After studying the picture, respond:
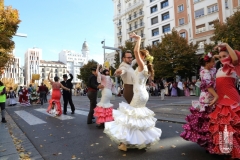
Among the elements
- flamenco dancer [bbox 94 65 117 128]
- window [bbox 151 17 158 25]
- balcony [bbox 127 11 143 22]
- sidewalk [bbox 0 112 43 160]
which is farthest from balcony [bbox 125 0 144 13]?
sidewalk [bbox 0 112 43 160]

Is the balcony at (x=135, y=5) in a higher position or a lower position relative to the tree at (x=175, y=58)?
higher

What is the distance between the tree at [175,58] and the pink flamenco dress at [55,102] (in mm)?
21089

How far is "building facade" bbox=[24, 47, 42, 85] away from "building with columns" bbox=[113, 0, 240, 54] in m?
109

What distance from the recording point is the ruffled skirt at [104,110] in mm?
6406

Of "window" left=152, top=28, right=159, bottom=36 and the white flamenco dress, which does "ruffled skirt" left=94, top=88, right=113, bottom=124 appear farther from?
"window" left=152, top=28, right=159, bottom=36

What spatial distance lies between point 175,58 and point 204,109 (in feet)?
86.3

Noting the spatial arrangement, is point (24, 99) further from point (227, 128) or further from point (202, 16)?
point (202, 16)

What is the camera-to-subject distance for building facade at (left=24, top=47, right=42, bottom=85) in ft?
484

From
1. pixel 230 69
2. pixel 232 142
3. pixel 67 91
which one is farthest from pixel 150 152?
pixel 67 91

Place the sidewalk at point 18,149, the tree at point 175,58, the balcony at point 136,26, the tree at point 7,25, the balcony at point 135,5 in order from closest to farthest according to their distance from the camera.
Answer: the sidewalk at point 18,149, the tree at point 7,25, the tree at point 175,58, the balcony at point 136,26, the balcony at point 135,5

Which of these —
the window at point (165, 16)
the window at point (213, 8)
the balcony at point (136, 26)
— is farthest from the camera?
the balcony at point (136, 26)

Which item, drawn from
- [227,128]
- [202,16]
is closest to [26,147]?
[227,128]

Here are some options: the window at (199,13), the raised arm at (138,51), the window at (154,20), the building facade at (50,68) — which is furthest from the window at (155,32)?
the building facade at (50,68)

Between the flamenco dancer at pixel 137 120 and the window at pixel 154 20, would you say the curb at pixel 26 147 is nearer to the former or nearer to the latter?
the flamenco dancer at pixel 137 120
